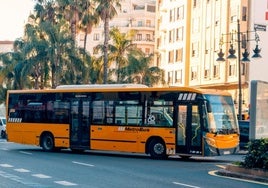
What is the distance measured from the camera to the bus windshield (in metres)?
23.1

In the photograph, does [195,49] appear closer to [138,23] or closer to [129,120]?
[138,23]

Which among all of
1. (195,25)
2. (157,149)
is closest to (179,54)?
(195,25)

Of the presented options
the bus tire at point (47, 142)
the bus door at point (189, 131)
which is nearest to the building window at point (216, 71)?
the bus tire at point (47, 142)

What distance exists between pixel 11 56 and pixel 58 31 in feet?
32.0

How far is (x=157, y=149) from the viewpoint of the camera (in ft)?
79.4

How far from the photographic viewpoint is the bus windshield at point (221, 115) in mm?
23094

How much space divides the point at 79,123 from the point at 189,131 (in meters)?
5.65

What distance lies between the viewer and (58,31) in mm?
46250

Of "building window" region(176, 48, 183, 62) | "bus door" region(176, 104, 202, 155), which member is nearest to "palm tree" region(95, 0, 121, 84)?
"building window" region(176, 48, 183, 62)

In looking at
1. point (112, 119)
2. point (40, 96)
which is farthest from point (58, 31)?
point (112, 119)

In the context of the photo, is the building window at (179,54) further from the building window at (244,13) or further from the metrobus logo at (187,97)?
the metrobus logo at (187,97)

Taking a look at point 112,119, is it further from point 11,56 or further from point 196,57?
point 196,57

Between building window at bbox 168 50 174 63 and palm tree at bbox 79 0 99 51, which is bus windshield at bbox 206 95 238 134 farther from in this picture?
building window at bbox 168 50 174 63

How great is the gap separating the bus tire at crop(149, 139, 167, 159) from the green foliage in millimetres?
7440
